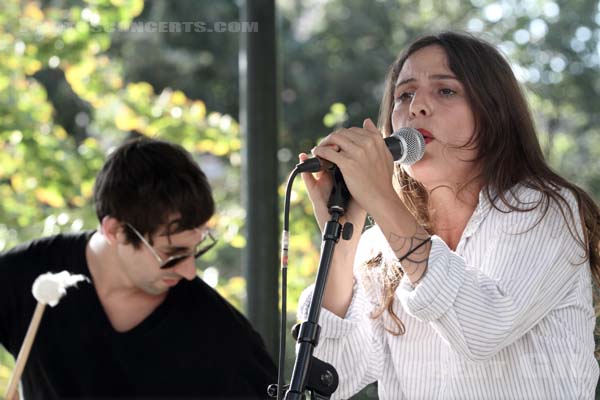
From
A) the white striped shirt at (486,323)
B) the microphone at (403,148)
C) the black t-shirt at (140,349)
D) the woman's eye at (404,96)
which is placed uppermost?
the woman's eye at (404,96)

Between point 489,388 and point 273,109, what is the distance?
4.95ft

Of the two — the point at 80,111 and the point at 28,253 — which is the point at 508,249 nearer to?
the point at 28,253

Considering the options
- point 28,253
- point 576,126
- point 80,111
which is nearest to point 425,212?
point 28,253

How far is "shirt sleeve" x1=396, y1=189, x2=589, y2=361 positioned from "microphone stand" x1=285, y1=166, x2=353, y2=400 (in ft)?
0.72

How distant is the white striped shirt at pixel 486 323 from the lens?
1.79 m

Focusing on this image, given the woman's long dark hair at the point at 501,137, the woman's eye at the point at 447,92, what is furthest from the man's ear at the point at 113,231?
the woman's eye at the point at 447,92

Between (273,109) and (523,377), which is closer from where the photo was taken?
(523,377)

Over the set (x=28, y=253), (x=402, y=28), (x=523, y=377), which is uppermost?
(x=402, y=28)

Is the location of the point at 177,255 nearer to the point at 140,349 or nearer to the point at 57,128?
the point at 140,349

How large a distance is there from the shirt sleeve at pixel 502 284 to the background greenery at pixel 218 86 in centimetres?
58

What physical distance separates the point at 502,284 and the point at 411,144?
0.34 m

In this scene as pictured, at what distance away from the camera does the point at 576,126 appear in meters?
8.12

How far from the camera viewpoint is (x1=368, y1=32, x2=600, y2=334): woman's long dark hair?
1992 millimetres

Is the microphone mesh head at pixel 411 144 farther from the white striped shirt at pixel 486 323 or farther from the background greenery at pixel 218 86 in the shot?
the background greenery at pixel 218 86
